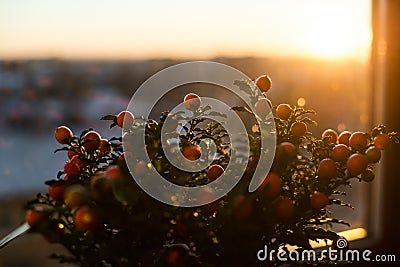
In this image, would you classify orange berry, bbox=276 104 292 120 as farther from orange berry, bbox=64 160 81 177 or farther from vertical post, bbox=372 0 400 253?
vertical post, bbox=372 0 400 253

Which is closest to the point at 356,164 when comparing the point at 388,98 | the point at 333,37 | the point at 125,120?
the point at 125,120

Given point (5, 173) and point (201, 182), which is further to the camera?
point (5, 173)

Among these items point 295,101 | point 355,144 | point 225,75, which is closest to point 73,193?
point 355,144

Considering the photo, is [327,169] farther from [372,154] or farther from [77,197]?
[77,197]

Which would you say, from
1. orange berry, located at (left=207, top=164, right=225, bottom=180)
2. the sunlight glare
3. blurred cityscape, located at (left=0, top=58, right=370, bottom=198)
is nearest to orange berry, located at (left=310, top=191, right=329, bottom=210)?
orange berry, located at (left=207, top=164, right=225, bottom=180)

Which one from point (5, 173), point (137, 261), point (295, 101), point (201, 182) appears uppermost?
point (295, 101)

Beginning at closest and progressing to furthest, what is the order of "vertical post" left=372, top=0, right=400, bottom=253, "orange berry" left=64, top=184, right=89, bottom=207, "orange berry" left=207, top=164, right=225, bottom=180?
"orange berry" left=64, top=184, right=89, bottom=207 < "orange berry" left=207, top=164, right=225, bottom=180 < "vertical post" left=372, top=0, right=400, bottom=253

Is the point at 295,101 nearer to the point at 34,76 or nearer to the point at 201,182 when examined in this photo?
the point at 34,76
